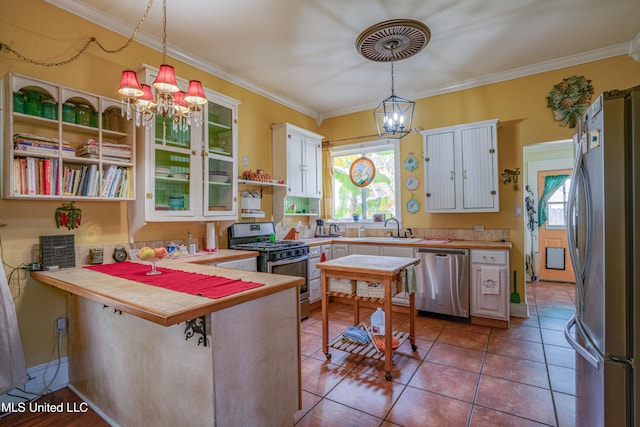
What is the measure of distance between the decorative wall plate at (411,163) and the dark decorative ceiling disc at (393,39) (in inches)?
68.9

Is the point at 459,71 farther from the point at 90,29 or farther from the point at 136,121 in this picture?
the point at 90,29

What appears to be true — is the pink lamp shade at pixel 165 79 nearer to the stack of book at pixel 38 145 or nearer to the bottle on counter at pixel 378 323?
the stack of book at pixel 38 145

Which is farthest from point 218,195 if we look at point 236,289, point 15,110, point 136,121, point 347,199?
point 347,199

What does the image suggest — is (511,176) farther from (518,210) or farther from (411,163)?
(411,163)

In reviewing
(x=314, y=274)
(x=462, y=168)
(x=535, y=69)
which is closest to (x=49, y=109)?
(x=314, y=274)

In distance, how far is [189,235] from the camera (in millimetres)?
3324

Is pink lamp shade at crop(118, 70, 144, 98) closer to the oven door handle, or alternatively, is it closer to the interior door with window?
the oven door handle

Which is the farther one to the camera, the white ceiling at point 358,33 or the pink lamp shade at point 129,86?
the white ceiling at point 358,33

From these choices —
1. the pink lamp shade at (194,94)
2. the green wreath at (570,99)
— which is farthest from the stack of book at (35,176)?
the green wreath at (570,99)

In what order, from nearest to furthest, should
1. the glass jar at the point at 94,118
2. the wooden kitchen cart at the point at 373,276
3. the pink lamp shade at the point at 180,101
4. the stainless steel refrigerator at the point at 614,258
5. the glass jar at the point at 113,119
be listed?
the stainless steel refrigerator at the point at 614,258 < the pink lamp shade at the point at 180,101 < the wooden kitchen cart at the point at 373,276 < the glass jar at the point at 94,118 < the glass jar at the point at 113,119

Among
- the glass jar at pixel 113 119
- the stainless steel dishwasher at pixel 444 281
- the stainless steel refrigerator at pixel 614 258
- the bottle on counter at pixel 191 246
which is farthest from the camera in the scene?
the stainless steel dishwasher at pixel 444 281

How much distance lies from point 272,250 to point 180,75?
2.16 meters

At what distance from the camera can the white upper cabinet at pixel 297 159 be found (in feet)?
14.4

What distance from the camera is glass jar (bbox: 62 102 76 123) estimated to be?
2366mm
